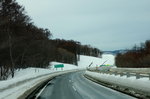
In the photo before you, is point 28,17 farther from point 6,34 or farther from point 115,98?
point 115,98

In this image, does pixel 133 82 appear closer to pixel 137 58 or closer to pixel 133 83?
pixel 133 83

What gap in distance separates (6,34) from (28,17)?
1000 cm

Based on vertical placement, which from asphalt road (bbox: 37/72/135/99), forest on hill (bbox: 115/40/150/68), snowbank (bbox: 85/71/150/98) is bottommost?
asphalt road (bbox: 37/72/135/99)

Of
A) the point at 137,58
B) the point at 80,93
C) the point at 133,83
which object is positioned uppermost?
the point at 137,58

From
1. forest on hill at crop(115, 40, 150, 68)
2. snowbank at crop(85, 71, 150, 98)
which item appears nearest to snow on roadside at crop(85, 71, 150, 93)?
snowbank at crop(85, 71, 150, 98)

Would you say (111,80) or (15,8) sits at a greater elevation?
(15,8)

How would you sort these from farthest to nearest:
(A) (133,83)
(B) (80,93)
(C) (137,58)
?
(C) (137,58)
(B) (80,93)
(A) (133,83)

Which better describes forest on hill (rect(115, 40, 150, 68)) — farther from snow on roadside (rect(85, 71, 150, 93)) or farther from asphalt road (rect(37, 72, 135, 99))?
asphalt road (rect(37, 72, 135, 99))

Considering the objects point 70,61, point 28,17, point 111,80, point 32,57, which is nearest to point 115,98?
point 111,80

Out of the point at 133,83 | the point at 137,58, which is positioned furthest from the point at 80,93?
the point at 137,58

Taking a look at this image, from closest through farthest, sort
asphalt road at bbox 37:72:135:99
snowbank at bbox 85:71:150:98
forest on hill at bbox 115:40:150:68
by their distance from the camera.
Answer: snowbank at bbox 85:71:150:98 → asphalt road at bbox 37:72:135:99 → forest on hill at bbox 115:40:150:68

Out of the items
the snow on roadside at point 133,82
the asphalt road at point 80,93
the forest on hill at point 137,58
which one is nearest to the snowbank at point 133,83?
the snow on roadside at point 133,82

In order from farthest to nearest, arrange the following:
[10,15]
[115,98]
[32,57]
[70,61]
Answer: [70,61] < [32,57] < [10,15] < [115,98]

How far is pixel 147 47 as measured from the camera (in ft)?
319
